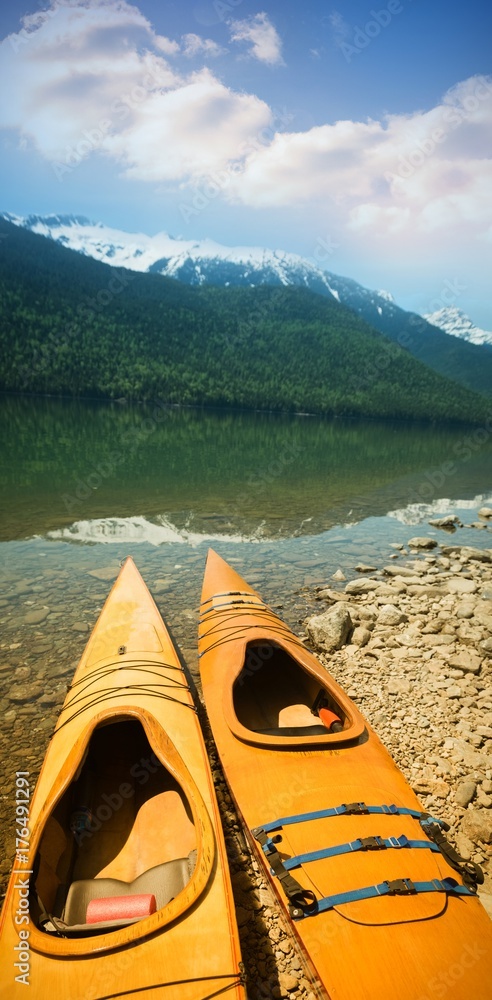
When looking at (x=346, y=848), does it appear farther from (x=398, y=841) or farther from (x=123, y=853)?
(x=123, y=853)

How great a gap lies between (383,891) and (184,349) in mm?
155066

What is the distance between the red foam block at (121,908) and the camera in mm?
3150

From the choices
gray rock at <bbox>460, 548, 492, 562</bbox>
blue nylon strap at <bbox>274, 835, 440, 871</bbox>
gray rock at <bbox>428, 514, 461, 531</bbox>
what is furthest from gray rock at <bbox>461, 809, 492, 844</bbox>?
gray rock at <bbox>428, 514, 461, 531</bbox>

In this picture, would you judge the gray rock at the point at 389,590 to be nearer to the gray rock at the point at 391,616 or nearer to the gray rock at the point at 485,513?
the gray rock at the point at 391,616

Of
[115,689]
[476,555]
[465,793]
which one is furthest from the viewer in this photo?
[476,555]

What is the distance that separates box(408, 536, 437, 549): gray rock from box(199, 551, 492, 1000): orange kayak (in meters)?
9.30

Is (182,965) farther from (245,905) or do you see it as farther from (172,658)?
(172,658)

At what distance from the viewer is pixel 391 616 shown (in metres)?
8.10

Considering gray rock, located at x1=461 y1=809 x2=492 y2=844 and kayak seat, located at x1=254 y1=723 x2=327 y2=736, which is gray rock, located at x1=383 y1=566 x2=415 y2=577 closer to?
kayak seat, located at x1=254 y1=723 x2=327 y2=736

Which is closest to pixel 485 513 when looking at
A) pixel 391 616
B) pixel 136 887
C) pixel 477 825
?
pixel 391 616

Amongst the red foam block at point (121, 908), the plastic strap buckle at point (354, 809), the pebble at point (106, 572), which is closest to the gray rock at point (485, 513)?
the pebble at point (106, 572)

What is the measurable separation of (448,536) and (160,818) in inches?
534

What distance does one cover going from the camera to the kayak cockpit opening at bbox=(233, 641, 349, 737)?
573 centimetres

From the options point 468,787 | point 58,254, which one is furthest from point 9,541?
point 58,254
